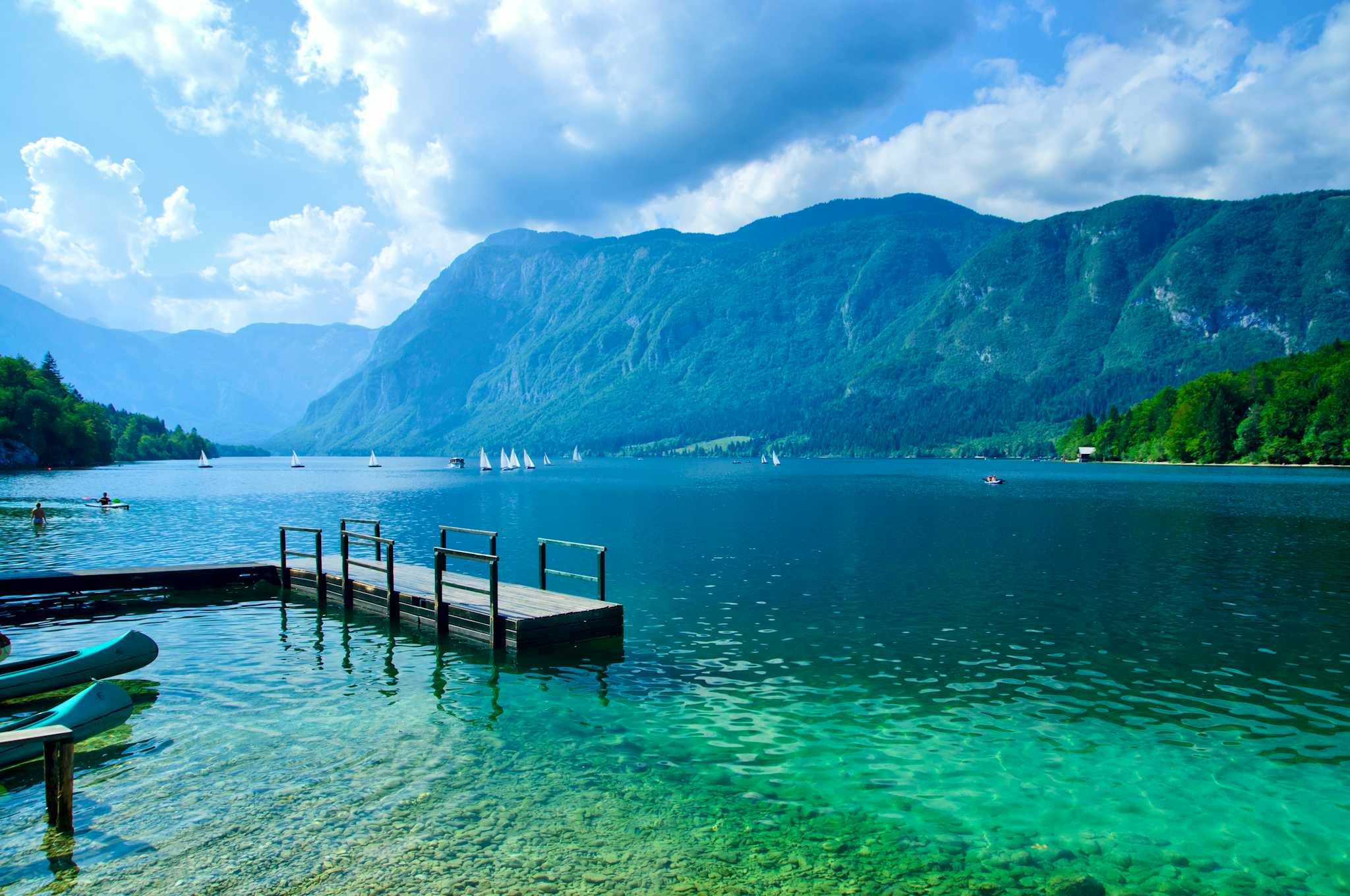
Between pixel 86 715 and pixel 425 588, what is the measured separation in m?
13.3

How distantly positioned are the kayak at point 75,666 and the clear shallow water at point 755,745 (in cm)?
103

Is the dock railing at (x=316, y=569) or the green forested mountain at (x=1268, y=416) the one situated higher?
the green forested mountain at (x=1268, y=416)

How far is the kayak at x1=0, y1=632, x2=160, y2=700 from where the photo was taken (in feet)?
57.9

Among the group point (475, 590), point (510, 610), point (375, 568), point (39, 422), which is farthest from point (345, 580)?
point (39, 422)

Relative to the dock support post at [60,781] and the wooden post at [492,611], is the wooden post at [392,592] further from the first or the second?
the dock support post at [60,781]

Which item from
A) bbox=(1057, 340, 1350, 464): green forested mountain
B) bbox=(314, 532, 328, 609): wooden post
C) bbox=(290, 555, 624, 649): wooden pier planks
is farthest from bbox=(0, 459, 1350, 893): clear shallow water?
bbox=(1057, 340, 1350, 464): green forested mountain

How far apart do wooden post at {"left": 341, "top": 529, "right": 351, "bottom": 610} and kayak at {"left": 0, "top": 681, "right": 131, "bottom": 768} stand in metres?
13.0

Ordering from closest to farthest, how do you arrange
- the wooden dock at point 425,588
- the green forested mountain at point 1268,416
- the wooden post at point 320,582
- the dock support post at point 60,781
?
the dock support post at point 60,781
the wooden dock at point 425,588
the wooden post at point 320,582
the green forested mountain at point 1268,416

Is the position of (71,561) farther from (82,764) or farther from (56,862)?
(56,862)

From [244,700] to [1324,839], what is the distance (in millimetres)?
21562

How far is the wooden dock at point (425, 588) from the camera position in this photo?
24.0m

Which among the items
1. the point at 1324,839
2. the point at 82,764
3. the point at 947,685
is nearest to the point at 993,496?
the point at 947,685

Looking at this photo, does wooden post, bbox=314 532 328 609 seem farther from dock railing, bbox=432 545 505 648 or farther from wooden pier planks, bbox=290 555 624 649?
dock railing, bbox=432 545 505 648

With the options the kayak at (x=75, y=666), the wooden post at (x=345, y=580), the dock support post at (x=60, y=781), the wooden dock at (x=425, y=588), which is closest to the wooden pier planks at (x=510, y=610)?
the wooden dock at (x=425, y=588)
